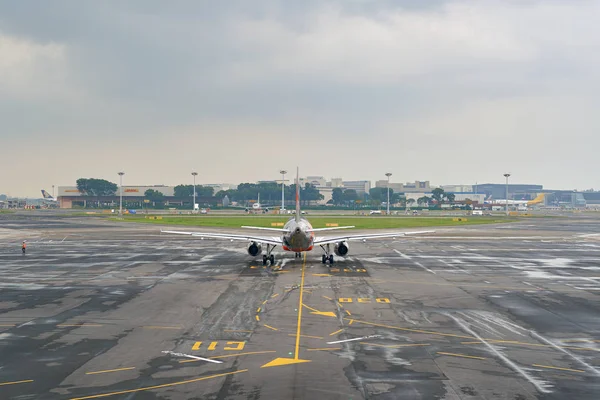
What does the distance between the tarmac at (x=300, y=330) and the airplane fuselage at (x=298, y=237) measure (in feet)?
6.76

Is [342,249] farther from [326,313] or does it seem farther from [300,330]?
[300,330]

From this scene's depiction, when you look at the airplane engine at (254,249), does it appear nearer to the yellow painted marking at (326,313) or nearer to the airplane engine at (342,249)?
the airplane engine at (342,249)

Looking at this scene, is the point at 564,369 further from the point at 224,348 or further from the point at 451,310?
the point at 224,348

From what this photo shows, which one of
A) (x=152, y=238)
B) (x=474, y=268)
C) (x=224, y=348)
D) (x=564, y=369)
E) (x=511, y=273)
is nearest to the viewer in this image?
(x=564, y=369)

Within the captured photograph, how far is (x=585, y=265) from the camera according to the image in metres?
55.8

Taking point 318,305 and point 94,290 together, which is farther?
point 94,290

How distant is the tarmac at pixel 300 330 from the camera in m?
18.9

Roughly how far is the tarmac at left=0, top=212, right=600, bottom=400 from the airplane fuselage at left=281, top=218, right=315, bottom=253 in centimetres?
206

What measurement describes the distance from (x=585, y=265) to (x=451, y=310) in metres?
31.0

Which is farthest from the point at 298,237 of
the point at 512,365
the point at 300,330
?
the point at 512,365

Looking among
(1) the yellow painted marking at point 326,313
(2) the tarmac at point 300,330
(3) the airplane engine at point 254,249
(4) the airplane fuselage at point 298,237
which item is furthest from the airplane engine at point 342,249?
(1) the yellow painted marking at point 326,313

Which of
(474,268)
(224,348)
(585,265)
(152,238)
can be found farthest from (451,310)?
(152,238)

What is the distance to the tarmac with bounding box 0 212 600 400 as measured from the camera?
1894 cm

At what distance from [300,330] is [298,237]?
2609cm
